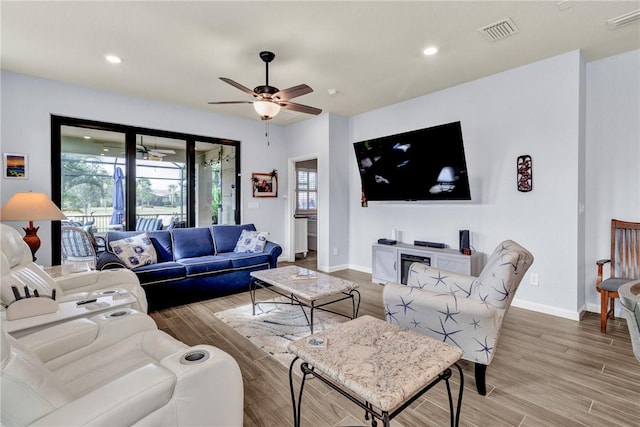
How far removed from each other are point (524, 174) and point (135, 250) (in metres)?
4.64

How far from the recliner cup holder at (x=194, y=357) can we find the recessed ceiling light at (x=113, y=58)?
338 centimetres

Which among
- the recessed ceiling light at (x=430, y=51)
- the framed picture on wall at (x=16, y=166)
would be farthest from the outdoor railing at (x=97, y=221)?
the recessed ceiling light at (x=430, y=51)

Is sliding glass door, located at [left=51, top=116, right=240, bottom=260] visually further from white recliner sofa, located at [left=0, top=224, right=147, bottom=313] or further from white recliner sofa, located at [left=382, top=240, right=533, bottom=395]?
white recliner sofa, located at [left=382, top=240, right=533, bottom=395]

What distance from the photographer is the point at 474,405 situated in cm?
187

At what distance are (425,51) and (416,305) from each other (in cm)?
252

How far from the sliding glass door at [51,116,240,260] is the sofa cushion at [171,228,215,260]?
80cm

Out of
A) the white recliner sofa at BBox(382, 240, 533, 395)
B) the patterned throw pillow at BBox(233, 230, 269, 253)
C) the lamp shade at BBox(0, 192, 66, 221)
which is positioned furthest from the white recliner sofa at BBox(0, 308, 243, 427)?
the patterned throw pillow at BBox(233, 230, 269, 253)

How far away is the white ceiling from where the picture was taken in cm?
245

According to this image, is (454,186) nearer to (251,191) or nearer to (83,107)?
(251,191)

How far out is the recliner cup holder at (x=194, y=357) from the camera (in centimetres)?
119

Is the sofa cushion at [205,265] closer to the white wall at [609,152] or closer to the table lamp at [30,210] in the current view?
the table lamp at [30,210]

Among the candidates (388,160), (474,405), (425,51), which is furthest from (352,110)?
(474,405)

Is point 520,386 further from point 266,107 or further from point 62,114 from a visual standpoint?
point 62,114

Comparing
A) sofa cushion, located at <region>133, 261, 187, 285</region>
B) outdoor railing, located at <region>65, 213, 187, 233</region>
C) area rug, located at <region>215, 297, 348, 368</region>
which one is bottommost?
area rug, located at <region>215, 297, 348, 368</region>
